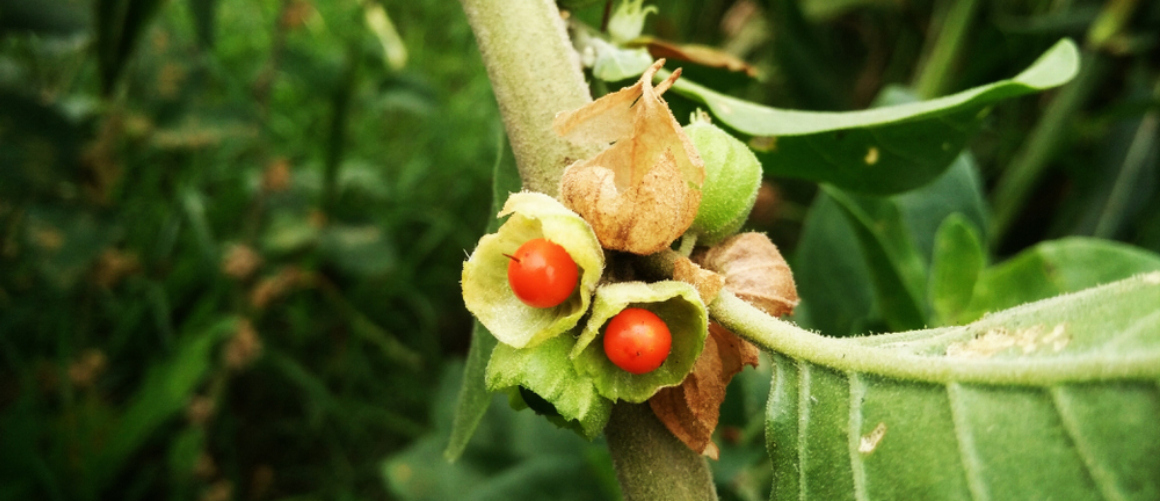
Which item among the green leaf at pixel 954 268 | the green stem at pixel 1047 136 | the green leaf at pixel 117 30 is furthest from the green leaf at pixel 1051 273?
the green leaf at pixel 117 30

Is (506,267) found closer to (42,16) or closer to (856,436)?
(856,436)

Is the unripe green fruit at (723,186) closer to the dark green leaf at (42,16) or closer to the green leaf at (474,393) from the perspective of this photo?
the green leaf at (474,393)

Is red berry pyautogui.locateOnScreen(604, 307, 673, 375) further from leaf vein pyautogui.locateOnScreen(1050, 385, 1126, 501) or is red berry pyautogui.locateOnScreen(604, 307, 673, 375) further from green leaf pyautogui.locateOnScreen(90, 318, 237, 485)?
green leaf pyautogui.locateOnScreen(90, 318, 237, 485)

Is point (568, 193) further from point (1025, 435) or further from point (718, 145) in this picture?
point (1025, 435)

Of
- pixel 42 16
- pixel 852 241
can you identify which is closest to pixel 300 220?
pixel 42 16

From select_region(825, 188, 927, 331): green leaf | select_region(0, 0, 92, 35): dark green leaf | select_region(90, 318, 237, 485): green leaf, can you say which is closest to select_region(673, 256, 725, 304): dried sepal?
select_region(825, 188, 927, 331): green leaf

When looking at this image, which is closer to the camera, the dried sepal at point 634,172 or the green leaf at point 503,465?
the dried sepal at point 634,172
